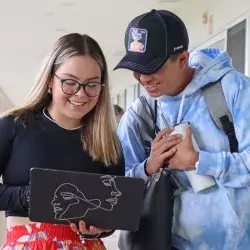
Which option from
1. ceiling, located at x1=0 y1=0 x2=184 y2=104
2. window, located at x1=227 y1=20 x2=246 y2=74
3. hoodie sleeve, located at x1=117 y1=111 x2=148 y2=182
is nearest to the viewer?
hoodie sleeve, located at x1=117 y1=111 x2=148 y2=182

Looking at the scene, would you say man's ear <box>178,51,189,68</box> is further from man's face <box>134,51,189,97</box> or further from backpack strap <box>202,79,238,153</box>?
backpack strap <box>202,79,238,153</box>

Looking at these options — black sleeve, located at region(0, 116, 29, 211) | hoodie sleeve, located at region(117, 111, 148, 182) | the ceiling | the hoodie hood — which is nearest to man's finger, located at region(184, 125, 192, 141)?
the hoodie hood

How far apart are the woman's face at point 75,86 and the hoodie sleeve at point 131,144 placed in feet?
0.63

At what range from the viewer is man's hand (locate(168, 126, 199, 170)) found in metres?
1.29

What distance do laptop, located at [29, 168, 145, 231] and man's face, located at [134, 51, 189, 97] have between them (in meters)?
0.36

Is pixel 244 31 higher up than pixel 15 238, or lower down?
higher up

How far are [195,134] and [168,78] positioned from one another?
0.18 m

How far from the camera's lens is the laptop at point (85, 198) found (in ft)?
3.64

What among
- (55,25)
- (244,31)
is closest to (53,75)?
(244,31)

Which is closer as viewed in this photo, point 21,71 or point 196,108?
point 196,108

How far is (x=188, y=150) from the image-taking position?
1.30 m

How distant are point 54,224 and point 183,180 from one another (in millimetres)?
401

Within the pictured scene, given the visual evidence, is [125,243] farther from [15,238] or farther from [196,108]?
[196,108]

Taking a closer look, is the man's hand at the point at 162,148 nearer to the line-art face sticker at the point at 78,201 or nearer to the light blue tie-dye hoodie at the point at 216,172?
the light blue tie-dye hoodie at the point at 216,172
